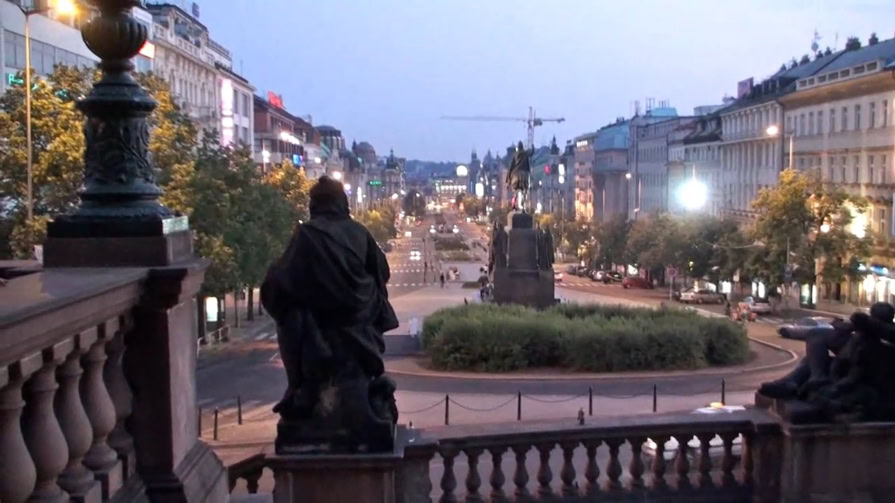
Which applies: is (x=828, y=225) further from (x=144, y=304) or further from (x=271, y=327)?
(x=144, y=304)

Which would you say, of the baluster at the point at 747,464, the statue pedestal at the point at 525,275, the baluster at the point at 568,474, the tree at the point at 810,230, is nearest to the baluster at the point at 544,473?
the baluster at the point at 568,474

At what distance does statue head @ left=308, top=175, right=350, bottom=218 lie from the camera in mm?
6480

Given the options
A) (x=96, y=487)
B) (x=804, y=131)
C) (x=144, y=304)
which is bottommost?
(x=96, y=487)

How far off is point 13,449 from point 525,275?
34.2 meters

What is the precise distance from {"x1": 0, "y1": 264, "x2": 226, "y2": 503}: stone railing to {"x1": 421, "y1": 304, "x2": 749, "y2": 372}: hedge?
78.4ft

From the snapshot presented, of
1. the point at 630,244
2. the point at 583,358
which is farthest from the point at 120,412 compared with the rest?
the point at 630,244

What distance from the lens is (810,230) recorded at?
5522 cm

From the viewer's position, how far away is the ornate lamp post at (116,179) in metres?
4.82

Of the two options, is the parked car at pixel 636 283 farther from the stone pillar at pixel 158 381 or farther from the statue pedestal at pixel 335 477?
the stone pillar at pixel 158 381

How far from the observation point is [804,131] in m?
68.8

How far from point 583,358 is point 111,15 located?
976 inches

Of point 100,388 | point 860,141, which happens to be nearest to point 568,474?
point 100,388

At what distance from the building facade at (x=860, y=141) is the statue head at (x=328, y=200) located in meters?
50.2

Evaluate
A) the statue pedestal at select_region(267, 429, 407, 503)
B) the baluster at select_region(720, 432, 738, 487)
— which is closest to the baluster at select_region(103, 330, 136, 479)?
the statue pedestal at select_region(267, 429, 407, 503)
